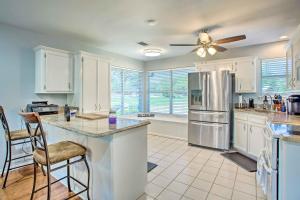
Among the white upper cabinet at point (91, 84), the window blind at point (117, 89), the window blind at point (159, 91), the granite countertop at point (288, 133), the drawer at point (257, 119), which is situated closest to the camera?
the granite countertop at point (288, 133)

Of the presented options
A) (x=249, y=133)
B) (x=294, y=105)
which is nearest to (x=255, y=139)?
(x=249, y=133)

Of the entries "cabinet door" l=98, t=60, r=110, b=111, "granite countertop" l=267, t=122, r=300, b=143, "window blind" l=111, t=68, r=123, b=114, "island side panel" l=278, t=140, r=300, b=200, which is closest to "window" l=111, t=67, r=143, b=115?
"window blind" l=111, t=68, r=123, b=114

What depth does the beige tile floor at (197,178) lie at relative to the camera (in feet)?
7.37

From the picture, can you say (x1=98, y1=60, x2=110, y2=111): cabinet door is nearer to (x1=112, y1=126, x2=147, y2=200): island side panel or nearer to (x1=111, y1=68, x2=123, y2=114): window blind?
(x1=111, y1=68, x2=123, y2=114): window blind

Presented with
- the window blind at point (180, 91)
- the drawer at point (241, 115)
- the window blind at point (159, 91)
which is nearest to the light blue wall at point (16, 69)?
the window blind at point (159, 91)

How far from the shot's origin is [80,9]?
7.84 feet

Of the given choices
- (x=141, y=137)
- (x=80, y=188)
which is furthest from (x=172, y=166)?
(x=80, y=188)

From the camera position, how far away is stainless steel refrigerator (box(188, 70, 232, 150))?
3863mm

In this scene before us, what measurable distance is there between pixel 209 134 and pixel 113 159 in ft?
9.51

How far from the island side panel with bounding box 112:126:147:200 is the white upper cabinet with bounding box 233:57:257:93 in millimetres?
3040

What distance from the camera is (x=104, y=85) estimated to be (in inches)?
160

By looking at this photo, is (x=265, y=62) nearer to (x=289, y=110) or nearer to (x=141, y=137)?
(x=289, y=110)

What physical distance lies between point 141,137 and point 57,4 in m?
2.11

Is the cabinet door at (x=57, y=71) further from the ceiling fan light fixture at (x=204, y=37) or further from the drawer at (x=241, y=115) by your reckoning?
the drawer at (x=241, y=115)
